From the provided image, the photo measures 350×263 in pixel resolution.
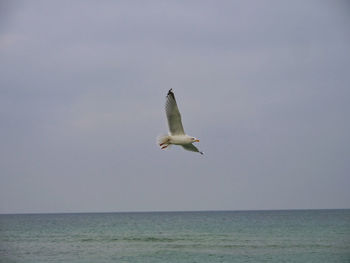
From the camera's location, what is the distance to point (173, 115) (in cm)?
1179

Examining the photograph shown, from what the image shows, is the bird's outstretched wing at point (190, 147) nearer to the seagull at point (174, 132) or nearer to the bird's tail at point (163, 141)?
the seagull at point (174, 132)

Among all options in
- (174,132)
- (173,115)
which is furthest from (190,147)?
(173,115)

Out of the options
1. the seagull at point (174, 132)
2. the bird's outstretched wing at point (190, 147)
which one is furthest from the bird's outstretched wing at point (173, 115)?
the bird's outstretched wing at point (190, 147)

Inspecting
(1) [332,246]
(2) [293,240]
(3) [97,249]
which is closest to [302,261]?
(1) [332,246]

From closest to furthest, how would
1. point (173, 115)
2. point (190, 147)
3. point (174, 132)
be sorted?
1. point (173, 115)
2. point (174, 132)
3. point (190, 147)

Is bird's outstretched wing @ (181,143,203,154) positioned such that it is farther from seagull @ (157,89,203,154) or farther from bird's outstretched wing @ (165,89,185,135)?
bird's outstretched wing @ (165,89,185,135)

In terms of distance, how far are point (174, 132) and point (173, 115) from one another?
0.51 m

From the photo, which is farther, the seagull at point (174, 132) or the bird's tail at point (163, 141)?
the bird's tail at point (163, 141)

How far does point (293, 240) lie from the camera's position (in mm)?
34375

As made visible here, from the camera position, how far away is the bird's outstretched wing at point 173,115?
11.6 metres

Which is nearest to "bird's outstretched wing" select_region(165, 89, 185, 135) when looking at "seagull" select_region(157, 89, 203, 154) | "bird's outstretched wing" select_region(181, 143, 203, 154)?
"seagull" select_region(157, 89, 203, 154)

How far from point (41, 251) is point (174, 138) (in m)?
20.9

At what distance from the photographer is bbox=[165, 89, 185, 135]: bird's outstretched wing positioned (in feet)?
38.2

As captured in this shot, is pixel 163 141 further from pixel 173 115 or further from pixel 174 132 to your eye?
pixel 173 115
